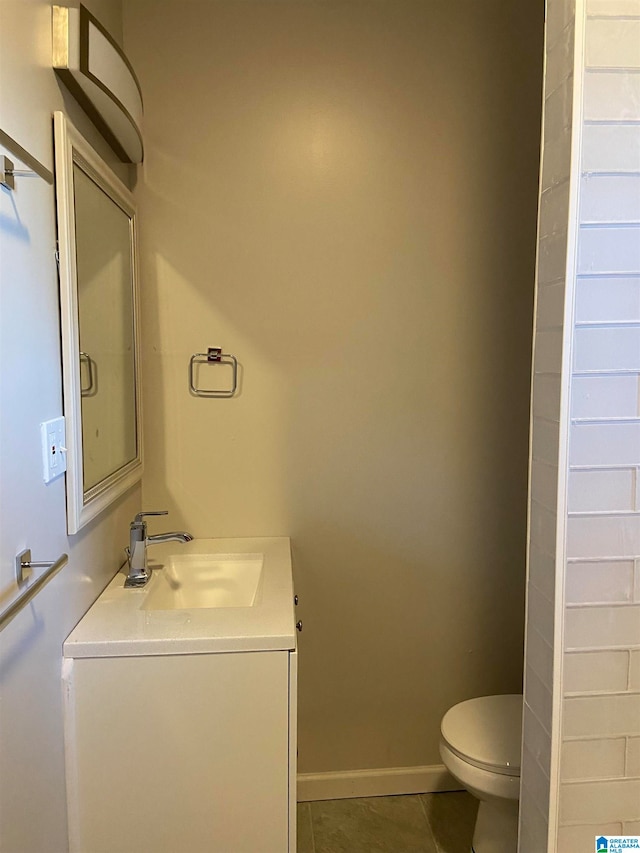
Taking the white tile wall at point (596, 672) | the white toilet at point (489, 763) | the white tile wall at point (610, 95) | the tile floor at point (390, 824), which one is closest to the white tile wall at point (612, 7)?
the white tile wall at point (610, 95)

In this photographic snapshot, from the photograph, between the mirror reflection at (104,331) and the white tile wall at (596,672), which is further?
the mirror reflection at (104,331)

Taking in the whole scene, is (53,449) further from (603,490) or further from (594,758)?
(594,758)

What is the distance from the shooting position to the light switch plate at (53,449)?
1.24 metres

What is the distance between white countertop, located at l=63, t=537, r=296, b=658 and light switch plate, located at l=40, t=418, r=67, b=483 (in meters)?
0.40

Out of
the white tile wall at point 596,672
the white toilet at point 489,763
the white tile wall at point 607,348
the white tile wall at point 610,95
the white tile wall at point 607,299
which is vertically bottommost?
the white toilet at point 489,763

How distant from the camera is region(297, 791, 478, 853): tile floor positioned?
1.99 m

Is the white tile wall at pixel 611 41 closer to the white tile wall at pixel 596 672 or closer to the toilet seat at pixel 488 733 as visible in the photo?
the white tile wall at pixel 596 672

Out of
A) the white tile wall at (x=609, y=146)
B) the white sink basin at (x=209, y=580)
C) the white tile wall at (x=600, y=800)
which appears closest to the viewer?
the white tile wall at (x=609, y=146)

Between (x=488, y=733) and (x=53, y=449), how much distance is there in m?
1.44

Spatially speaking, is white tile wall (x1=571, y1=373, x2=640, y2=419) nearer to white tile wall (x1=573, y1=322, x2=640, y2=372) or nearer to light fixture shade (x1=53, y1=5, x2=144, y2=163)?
white tile wall (x1=573, y1=322, x2=640, y2=372)

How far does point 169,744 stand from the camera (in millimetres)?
1410

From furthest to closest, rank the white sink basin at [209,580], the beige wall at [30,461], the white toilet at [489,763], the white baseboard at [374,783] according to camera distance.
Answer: the white baseboard at [374,783] < the white sink basin at [209,580] < the white toilet at [489,763] < the beige wall at [30,461]

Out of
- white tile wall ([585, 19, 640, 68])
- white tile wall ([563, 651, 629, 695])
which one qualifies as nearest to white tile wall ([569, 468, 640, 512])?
white tile wall ([563, 651, 629, 695])

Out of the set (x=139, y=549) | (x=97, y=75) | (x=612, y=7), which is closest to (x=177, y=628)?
(x=139, y=549)
